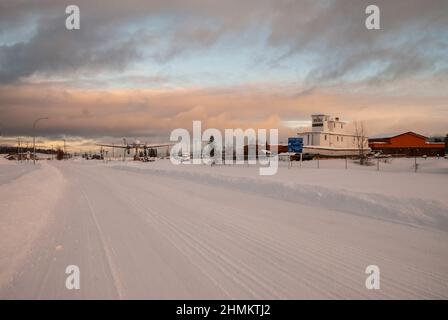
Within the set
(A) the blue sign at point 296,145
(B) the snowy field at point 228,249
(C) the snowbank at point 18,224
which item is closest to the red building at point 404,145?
(A) the blue sign at point 296,145

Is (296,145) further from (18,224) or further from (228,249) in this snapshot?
(228,249)

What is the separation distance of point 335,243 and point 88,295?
507cm

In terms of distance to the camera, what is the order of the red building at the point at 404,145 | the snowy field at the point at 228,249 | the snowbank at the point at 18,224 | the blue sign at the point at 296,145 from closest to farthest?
the snowy field at the point at 228,249, the snowbank at the point at 18,224, the blue sign at the point at 296,145, the red building at the point at 404,145

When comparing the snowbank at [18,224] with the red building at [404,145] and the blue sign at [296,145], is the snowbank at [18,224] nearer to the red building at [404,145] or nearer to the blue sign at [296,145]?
the blue sign at [296,145]

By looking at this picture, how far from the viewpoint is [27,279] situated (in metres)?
5.32

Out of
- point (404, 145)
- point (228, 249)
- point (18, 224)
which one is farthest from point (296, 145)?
point (404, 145)

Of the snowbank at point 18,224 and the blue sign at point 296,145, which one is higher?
the blue sign at point 296,145

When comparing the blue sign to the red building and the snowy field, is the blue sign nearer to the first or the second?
the snowy field

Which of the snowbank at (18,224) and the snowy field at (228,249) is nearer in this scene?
the snowy field at (228,249)

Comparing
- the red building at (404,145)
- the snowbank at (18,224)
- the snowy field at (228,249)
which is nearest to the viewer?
the snowy field at (228,249)

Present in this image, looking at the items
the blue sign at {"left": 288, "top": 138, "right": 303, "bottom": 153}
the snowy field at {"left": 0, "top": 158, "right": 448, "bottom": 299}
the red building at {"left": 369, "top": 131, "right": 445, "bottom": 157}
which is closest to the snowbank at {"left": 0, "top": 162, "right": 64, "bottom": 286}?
the snowy field at {"left": 0, "top": 158, "right": 448, "bottom": 299}
